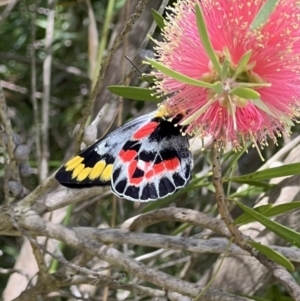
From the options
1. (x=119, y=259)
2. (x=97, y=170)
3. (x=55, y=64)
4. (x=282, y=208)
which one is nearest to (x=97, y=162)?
(x=97, y=170)

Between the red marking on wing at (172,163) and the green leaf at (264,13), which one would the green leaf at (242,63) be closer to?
the green leaf at (264,13)

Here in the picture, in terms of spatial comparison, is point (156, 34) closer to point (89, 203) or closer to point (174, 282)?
point (89, 203)

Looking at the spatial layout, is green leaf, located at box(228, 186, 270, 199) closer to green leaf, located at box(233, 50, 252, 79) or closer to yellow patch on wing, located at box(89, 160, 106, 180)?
yellow patch on wing, located at box(89, 160, 106, 180)

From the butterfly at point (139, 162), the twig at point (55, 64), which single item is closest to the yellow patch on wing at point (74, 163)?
the butterfly at point (139, 162)

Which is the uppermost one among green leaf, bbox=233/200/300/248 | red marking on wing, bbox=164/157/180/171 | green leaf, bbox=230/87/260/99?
green leaf, bbox=230/87/260/99

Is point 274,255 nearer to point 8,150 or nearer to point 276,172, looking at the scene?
point 276,172

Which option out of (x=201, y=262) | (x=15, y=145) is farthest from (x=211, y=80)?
(x=201, y=262)

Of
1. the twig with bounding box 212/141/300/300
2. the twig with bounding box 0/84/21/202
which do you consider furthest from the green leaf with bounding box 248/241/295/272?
the twig with bounding box 0/84/21/202
